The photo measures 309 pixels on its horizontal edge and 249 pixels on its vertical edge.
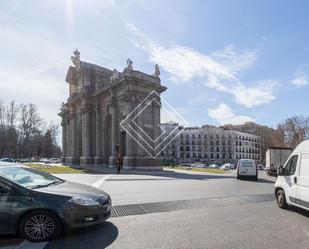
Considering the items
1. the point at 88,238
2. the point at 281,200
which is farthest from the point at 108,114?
the point at 88,238

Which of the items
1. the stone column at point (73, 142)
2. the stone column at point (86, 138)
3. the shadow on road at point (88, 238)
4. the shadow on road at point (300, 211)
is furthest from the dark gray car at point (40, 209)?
the stone column at point (73, 142)

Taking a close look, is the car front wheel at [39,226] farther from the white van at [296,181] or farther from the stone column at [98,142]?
the stone column at [98,142]

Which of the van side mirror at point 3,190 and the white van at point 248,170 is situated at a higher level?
the van side mirror at point 3,190

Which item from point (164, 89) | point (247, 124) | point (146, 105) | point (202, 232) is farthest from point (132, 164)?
point (247, 124)

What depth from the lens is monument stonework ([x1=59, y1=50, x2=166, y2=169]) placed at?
3697 cm

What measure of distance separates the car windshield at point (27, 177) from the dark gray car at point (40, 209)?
0.07 feet

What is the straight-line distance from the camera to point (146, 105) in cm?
3825

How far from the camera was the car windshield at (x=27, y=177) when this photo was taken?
632 centimetres

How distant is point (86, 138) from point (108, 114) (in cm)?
577

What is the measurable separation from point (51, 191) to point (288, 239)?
16.0 ft

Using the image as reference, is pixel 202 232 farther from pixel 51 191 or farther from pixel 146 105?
pixel 146 105

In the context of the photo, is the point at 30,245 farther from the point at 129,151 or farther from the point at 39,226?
the point at 129,151

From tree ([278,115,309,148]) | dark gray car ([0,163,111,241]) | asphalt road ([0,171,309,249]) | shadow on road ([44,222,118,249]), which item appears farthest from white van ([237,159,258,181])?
tree ([278,115,309,148])

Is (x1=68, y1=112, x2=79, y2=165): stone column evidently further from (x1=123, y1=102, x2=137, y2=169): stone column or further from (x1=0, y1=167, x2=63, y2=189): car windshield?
(x1=0, y1=167, x2=63, y2=189): car windshield
